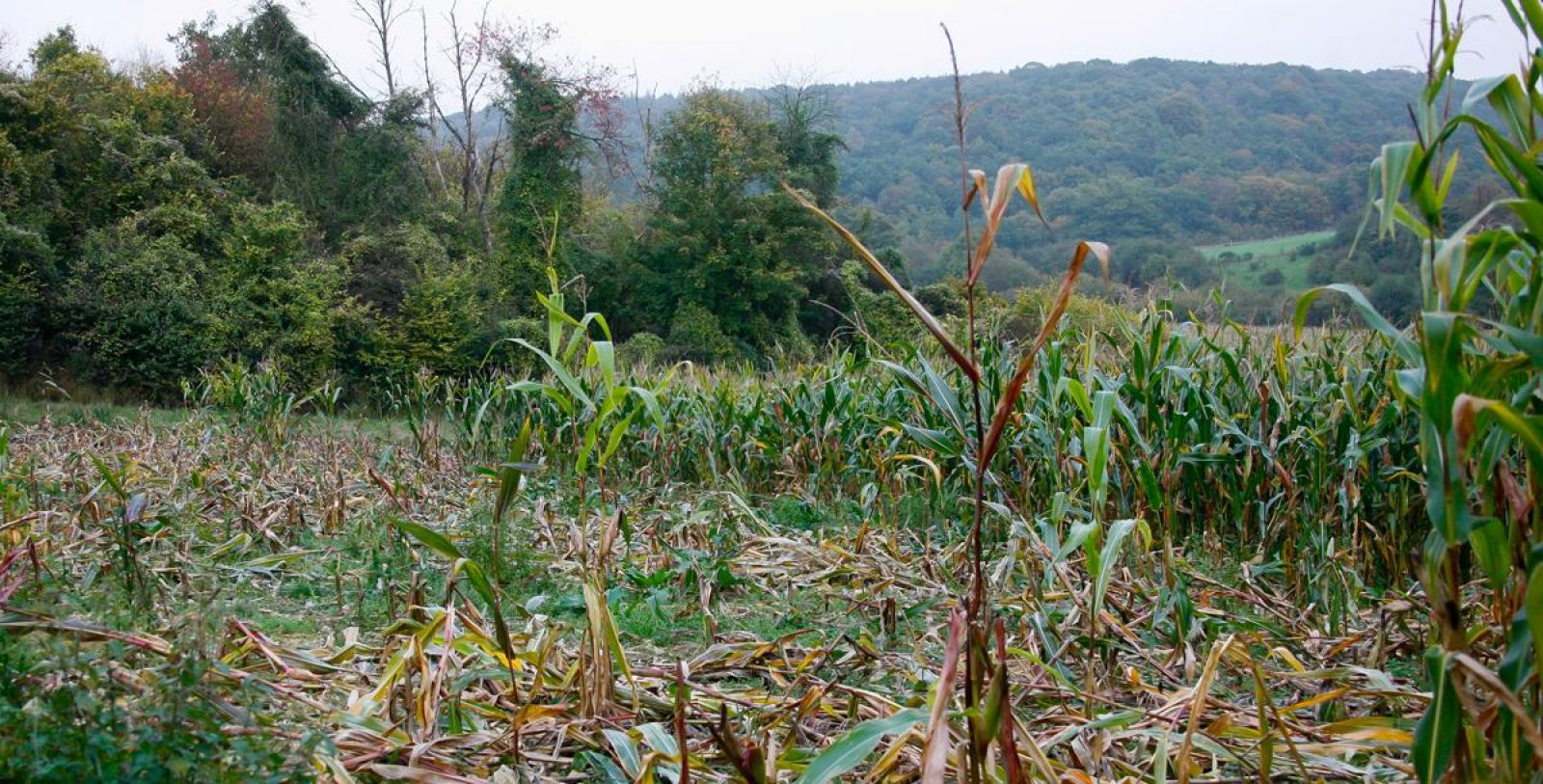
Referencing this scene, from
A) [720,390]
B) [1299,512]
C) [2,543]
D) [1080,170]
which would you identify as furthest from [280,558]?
[1080,170]

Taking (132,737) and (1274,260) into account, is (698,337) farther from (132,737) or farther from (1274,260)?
(132,737)

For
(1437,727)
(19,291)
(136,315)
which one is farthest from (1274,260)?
(19,291)

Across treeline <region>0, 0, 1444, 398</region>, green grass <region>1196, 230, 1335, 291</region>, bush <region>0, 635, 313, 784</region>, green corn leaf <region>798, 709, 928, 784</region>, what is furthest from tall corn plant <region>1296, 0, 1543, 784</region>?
green grass <region>1196, 230, 1335, 291</region>

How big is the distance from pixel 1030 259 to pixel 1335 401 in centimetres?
2565

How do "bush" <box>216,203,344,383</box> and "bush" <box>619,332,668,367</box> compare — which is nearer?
"bush" <box>216,203,344,383</box>

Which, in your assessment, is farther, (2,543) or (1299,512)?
(1299,512)

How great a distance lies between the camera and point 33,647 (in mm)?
1903

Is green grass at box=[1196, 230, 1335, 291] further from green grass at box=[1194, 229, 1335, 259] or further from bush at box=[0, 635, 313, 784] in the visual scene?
bush at box=[0, 635, 313, 784]

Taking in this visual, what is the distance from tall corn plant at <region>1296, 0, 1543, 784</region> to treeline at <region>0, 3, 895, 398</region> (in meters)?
14.2

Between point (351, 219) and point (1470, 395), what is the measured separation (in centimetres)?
2288

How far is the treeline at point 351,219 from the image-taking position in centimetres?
1611

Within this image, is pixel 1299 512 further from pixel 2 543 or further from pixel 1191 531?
pixel 2 543

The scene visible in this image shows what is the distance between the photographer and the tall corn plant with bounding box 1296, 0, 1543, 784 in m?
1.14

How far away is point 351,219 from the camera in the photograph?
826 inches
